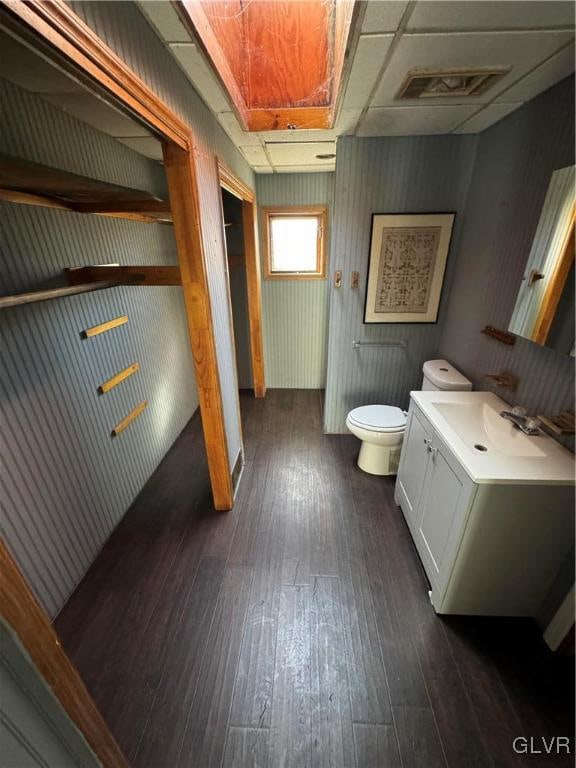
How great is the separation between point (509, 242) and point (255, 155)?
187 cm

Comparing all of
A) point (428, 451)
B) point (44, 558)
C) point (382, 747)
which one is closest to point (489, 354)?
point (428, 451)

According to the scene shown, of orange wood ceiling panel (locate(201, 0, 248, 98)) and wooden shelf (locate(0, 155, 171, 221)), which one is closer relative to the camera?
wooden shelf (locate(0, 155, 171, 221))

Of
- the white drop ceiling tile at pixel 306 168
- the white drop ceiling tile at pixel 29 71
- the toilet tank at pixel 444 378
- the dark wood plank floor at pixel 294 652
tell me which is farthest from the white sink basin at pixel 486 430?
the white drop ceiling tile at pixel 306 168

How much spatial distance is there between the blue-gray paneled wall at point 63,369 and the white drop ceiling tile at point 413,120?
1511 millimetres

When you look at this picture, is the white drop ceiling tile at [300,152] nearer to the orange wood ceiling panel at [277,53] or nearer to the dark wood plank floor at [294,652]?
the orange wood ceiling panel at [277,53]

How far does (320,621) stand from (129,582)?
995 millimetres

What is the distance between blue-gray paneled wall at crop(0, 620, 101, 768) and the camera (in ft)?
1.67

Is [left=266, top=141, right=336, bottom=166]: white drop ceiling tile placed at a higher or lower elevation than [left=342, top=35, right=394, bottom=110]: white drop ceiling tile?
lower

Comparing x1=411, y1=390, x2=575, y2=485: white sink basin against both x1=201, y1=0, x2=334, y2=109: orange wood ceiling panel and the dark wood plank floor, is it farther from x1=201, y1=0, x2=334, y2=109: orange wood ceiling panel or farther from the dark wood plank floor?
x1=201, y1=0, x2=334, y2=109: orange wood ceiling panel

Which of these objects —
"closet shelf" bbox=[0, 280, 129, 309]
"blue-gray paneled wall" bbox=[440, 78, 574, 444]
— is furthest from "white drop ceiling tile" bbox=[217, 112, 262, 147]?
"blue-gray paneled wall" bbox=[440, 78, 574, 444]

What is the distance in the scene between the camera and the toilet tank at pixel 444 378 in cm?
198

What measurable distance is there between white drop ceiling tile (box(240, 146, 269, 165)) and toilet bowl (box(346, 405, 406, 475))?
6.68ft

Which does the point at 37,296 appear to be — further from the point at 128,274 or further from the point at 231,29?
the point at 231,29

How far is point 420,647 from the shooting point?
1.33m
